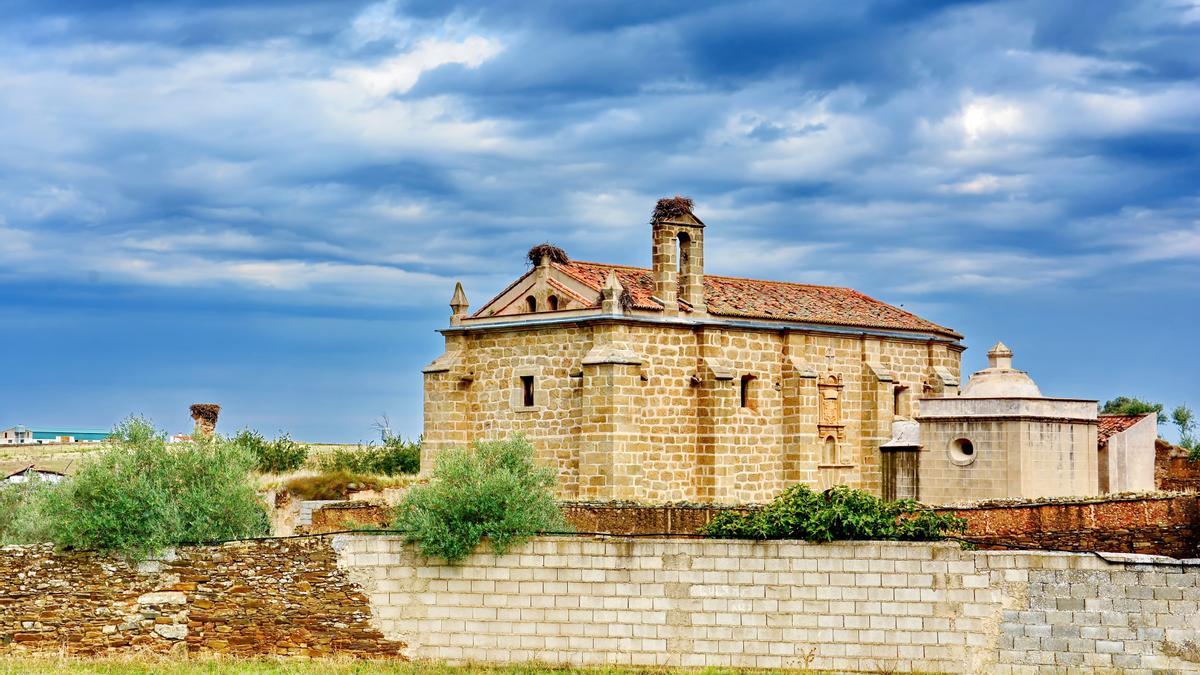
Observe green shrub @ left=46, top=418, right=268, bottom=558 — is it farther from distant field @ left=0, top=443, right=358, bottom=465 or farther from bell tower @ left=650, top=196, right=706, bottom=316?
distant field @ left=0, top=443, right=358, bottom=465

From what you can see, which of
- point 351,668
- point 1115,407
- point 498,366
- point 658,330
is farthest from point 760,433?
point 1115,407

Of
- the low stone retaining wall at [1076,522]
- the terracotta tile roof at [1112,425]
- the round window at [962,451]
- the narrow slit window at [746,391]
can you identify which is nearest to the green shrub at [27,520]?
the low stone retaining wall at [1076,522]

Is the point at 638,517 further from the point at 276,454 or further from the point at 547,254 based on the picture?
the point at 276,454

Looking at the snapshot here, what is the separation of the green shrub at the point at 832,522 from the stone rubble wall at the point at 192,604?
6072 mm

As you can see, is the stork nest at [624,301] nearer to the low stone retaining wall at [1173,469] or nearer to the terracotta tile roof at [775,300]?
the terracotta tile roof at [775,300]

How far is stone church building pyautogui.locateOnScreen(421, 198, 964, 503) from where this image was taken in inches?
1475

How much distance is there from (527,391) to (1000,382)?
13040mm

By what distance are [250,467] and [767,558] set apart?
9.92 metres

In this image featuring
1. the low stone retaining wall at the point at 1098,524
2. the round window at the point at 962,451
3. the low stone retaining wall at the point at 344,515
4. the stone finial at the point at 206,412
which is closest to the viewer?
the low stone retaining wall at the point at 1098,524

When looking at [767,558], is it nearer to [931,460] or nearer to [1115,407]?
[931,460]

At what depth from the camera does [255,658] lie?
2286 centimetres

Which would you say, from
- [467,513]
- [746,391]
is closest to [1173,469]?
[746,391]

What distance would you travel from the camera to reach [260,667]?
22.0m

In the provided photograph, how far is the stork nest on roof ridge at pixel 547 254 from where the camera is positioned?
3975 cm
